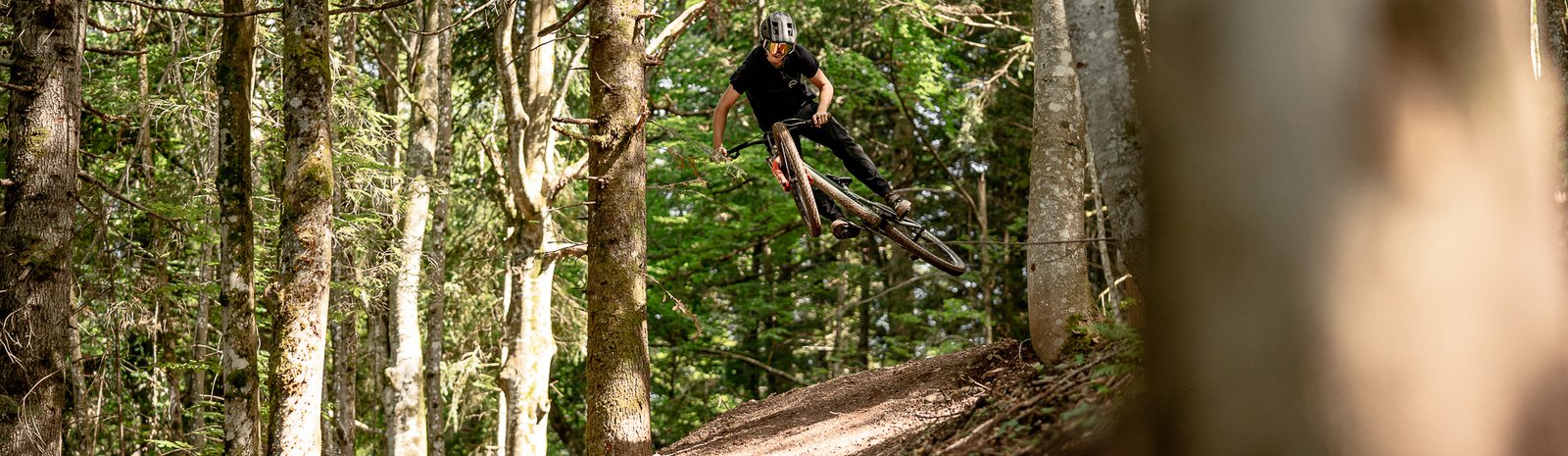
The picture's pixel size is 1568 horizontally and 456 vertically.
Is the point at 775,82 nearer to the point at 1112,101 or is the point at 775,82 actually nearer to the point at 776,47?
the point at 776,47

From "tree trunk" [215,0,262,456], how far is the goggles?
4.84 meters

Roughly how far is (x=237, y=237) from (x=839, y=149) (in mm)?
5198

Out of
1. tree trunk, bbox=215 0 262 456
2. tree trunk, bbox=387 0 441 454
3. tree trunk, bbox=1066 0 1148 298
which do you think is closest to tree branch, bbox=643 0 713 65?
tree trunk, bbox=215 0 262 456

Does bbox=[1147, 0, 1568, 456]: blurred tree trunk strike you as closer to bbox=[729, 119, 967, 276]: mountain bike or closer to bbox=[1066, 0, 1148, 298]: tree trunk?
bbox=[1066, 0, 1148, 298]: tree trunk

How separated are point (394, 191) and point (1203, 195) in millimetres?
12747

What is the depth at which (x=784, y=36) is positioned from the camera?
677 cm

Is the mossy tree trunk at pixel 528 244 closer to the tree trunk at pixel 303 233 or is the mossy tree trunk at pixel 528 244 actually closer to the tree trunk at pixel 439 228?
the tree trunk at pixel 303 233

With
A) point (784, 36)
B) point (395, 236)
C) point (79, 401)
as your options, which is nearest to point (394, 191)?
point (395, 236)

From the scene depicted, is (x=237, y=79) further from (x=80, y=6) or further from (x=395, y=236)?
(x=395, y=236)

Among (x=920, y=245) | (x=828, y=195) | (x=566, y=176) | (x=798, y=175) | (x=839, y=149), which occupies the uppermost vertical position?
(x=566, y=176)

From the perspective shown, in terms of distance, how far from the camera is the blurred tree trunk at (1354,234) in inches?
77.4

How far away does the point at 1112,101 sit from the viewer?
4137 mm

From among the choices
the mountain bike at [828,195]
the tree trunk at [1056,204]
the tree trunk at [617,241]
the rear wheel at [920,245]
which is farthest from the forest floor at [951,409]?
the tree trunk at [617,241]

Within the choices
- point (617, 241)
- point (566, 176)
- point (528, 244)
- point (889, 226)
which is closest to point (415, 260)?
point (528, 244)
